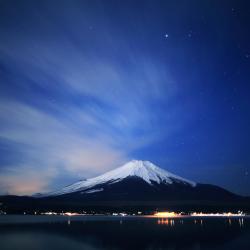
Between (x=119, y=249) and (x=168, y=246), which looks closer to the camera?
(x=119, y=249)

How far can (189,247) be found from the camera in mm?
40469

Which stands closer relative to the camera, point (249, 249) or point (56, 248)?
point (249, 249)

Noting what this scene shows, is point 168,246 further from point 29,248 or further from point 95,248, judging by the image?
point 29,248

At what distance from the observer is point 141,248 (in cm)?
3997

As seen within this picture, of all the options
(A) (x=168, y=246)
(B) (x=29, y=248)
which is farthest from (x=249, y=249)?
(B) (x=29, y=248)

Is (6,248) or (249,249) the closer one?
(249,249)

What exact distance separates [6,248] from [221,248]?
74.4 ft

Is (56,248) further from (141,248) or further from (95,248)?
(141,248)

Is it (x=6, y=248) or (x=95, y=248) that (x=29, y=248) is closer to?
(x=6, y=248)

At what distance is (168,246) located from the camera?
41.9 meters

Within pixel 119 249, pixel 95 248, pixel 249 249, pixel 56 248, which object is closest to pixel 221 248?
pixel 249 249

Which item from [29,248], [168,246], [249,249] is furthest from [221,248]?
[29,248]

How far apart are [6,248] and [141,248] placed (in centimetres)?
1438

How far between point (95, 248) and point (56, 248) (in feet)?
14.1
